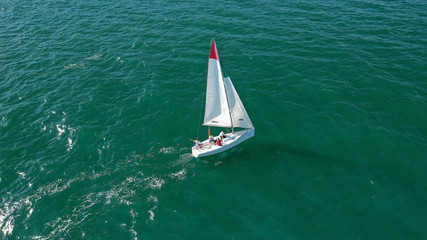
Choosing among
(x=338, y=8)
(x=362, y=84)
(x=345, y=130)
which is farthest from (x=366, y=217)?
(x=338, y=8)

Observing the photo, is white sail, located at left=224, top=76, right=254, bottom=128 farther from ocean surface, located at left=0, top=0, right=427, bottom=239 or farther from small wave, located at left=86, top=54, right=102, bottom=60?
small wave, located at left=86, top=54, right=102, bottom=60

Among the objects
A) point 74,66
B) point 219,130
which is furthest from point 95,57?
point 219,130

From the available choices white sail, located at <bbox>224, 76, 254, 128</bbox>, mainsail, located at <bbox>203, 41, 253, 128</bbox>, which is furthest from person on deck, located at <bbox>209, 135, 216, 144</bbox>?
white sail, located at <bbox>224, 76, 254, 128</bbox>

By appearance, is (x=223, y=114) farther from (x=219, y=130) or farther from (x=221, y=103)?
(x=219, y=130)

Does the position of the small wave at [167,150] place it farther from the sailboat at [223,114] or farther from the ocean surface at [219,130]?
the sailboat at [223,114]

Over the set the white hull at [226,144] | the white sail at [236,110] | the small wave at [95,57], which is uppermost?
the small wave at [95,57]

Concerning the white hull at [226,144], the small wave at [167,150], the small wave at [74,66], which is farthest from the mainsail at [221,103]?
the small wave at [74,66]


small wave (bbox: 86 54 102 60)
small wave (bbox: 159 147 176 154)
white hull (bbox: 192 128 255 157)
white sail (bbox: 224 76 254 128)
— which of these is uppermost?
small wave (bbox: 86 54 102 60)
